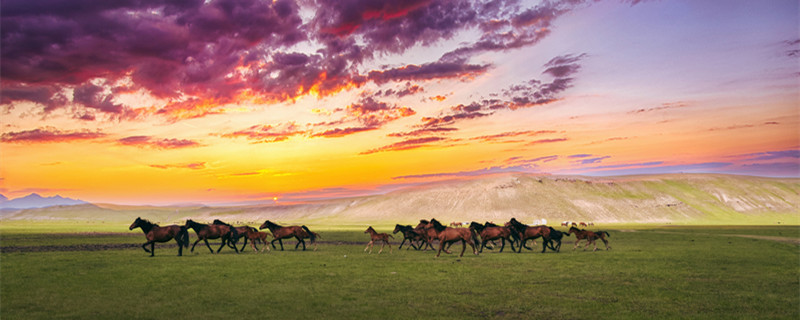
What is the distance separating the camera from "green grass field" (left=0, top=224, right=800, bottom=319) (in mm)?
13453

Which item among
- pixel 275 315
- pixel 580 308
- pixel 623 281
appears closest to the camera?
pixel 275 315

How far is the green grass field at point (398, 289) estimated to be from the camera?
1345cm

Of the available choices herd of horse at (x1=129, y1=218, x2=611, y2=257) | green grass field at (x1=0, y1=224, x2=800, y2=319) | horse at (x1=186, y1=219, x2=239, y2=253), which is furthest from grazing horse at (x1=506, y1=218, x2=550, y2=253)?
horse at (x1=186, y1=219, x2=239, y2=253)

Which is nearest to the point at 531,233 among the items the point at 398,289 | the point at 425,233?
the point at 425,233

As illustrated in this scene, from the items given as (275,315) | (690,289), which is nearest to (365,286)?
(275,315)

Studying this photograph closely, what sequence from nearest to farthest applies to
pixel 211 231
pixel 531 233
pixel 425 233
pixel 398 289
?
pixel 398 289
pixel 211 231
pixel 425 233
pixel 531 233

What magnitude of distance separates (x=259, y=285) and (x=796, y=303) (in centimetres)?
1754

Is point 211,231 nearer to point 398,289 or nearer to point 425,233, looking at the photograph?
point 425,233

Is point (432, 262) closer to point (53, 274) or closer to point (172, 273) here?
point (172, 273)

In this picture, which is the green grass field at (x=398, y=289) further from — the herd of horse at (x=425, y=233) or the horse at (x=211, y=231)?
the horse at (x=211, y=231)

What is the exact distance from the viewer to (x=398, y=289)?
1708 cm

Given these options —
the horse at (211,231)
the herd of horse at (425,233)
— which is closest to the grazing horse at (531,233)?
the herd of horse at (425,233)

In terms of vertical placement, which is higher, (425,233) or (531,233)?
(425,233)

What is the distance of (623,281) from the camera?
62.8 feet
